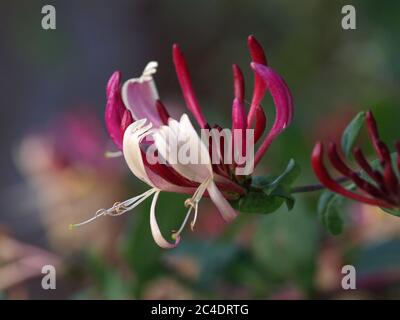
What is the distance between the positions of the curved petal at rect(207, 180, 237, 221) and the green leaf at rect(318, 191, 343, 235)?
12cm

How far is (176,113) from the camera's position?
167 cm

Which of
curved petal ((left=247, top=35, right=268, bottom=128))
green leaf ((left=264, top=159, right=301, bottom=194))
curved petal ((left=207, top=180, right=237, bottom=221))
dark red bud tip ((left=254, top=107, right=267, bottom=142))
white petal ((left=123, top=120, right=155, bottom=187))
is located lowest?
curved petal ((left=207, top=180, right=237, bottom=221))

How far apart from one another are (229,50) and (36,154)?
3.74 ft

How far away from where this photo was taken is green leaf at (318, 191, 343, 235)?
83 centimetres

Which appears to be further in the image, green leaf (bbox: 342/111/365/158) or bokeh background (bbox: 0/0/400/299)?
bokeh background (bbox: 0/0/400/299)

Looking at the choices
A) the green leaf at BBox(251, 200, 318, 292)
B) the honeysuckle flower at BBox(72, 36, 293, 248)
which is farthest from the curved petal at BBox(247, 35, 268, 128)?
the green leaf at BBox(251, 200, 318, 292)

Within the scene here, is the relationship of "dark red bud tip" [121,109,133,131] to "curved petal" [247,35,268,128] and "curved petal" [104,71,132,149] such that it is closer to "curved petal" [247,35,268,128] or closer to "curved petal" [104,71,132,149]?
"curved petal" [104,71,132,149]

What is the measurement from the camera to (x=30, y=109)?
3.07m

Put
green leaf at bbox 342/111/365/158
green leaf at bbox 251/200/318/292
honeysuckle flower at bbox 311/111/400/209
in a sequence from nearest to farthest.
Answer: honeysuckle flower at bbox 311/111/400/209 → green leaf at bbox 342/111/365/158 → green leaf at bbox 251/200/318/292

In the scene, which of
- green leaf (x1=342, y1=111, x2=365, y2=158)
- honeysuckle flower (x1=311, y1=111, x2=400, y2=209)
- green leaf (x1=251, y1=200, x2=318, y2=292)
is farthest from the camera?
green leaf (x1=251, y1=200, x2=318, y2=292)

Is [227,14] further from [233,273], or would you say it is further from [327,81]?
[233,273]

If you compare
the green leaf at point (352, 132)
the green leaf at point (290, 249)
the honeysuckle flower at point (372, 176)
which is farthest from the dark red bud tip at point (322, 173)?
the green leaf at point (290, 249)

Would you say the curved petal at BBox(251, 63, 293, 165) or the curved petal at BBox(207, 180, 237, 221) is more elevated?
the curved petal at BBox(251, 63, 293, 165)

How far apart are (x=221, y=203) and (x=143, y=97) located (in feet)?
0.51
